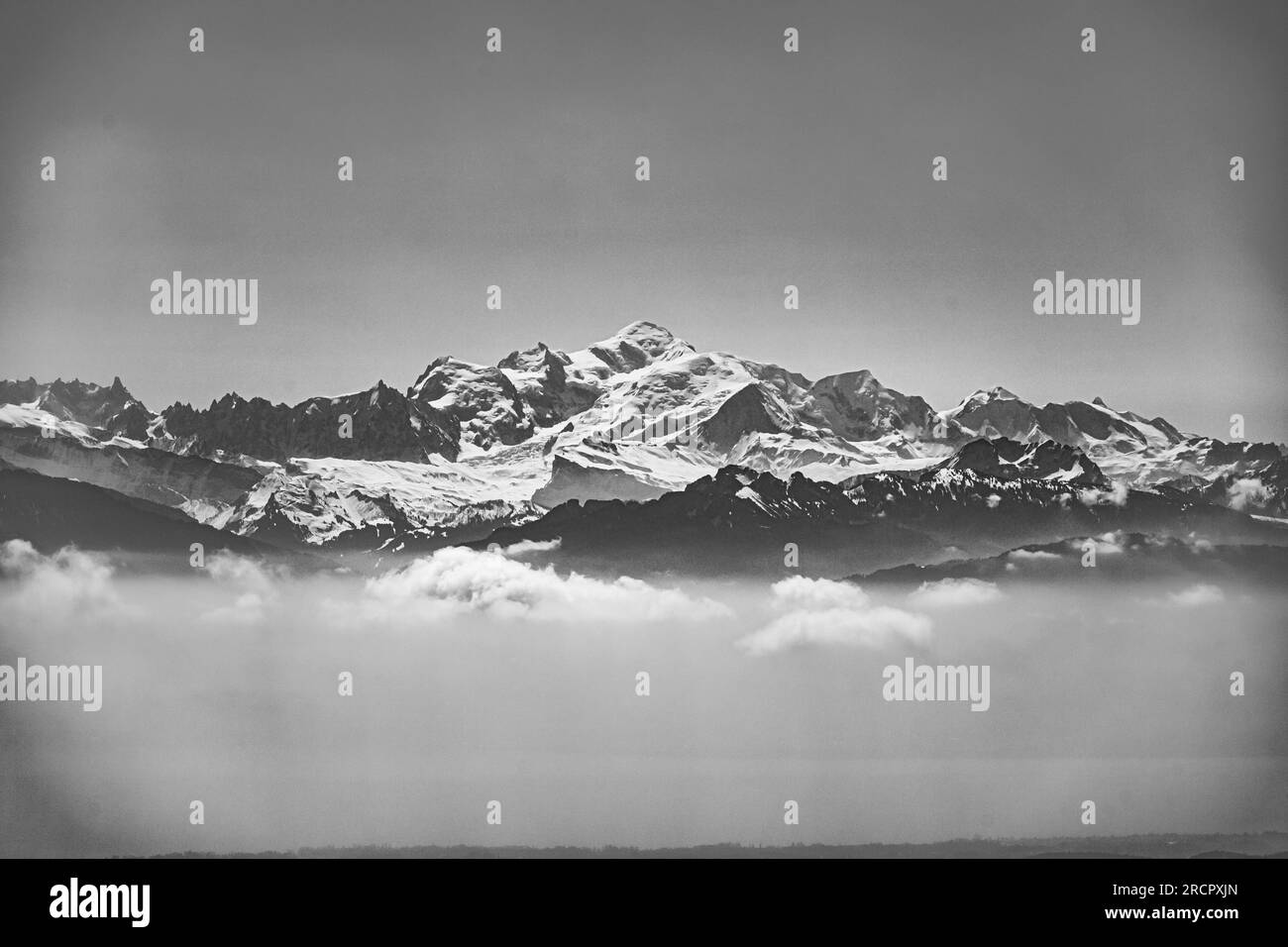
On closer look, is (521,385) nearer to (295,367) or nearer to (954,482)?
(295,367)

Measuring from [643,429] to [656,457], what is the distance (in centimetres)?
23

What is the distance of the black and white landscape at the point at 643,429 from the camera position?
9.07 m

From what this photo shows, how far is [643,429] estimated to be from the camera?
9477mm

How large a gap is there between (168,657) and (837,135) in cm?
586

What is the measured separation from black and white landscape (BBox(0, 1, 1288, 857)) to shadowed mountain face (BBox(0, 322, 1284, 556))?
3cm

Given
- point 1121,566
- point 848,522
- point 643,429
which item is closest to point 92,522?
point 643,429

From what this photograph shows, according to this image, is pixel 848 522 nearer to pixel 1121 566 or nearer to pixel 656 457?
pixel 656 457

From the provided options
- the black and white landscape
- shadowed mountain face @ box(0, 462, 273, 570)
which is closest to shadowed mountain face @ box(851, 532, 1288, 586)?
the black and white landscape

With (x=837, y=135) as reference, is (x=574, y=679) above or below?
below

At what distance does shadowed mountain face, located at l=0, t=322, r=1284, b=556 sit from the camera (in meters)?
9.33

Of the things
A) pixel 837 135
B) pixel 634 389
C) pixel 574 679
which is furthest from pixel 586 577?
pixel 837 135

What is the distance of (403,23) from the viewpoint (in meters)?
9.35

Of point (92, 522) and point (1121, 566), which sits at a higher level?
point (92, 522)

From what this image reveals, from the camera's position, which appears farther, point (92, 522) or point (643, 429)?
point (643, 429)
